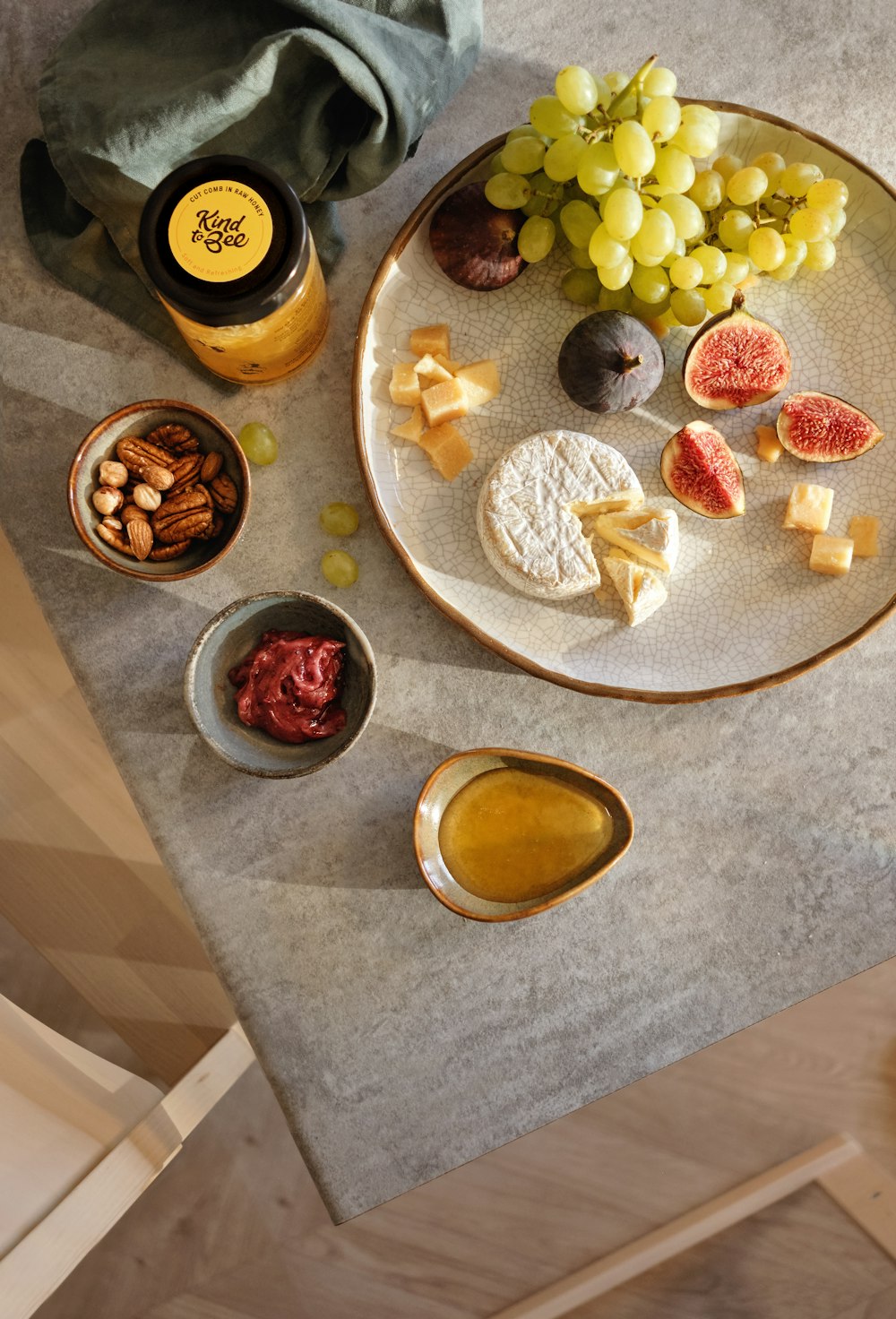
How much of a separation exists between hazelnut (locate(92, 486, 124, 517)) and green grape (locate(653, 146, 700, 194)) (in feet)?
2.66

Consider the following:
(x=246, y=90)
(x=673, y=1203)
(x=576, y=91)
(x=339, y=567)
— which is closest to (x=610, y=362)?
(x=576, y=91)

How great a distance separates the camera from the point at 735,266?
46.7 inches

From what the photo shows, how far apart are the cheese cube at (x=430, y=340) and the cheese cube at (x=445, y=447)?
0.11 m

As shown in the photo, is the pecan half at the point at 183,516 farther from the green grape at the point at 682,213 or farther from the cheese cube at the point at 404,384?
the green grape at the point at 682,213

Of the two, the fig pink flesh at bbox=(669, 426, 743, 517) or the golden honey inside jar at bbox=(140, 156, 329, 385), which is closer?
the golden honey inside jar at bbox=(140, 156, 329, 385)

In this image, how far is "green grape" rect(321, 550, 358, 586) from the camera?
3.98 feet

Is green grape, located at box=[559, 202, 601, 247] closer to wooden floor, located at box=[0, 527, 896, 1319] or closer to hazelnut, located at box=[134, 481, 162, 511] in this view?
hazelnut, located at box=[134, 481, 162, 511]

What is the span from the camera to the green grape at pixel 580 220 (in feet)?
3.81

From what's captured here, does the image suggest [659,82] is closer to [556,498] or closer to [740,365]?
[740,365]

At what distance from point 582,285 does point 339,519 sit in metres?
0.47

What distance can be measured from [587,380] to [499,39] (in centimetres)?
57

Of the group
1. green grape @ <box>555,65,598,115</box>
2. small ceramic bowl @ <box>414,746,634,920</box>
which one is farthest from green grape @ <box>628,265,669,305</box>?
small ceramic bowl @ <box>414,746,634,920</box>

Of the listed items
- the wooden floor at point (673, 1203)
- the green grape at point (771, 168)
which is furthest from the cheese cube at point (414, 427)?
the wooden floor at point (673, 1203)

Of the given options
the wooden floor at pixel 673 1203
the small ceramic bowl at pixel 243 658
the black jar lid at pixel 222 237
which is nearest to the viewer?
the black jar lid at pixel 222 237
